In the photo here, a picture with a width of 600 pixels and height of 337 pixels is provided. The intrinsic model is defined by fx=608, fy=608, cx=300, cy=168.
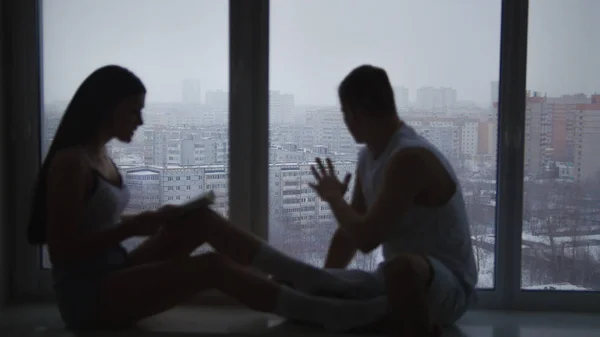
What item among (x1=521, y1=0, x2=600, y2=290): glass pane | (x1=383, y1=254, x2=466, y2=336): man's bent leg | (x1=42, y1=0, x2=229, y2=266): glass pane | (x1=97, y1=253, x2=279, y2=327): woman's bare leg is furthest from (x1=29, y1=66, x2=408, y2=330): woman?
(x1=521, y1=0, x2=600, y2=290): glass pane

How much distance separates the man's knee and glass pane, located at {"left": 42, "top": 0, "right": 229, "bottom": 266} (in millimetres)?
707

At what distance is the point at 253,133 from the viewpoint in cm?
197

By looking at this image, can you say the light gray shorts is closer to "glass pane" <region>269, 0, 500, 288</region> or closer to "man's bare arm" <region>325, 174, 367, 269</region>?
"man's bare arm" <region>325, 174, 367, 269</region>

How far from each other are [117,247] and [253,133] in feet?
1.83

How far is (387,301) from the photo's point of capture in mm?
1579

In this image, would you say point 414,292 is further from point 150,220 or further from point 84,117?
point 84,117

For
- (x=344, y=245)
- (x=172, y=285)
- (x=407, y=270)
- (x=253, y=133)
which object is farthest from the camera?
(x=253, y=133)

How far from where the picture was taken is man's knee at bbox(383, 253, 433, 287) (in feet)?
4.81

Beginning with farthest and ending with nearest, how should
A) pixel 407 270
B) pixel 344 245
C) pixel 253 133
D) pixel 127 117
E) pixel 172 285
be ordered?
pixel 253 133 → pixel 344 245 → pixel 127 117 → pixel 172 285 → pixel 407 270

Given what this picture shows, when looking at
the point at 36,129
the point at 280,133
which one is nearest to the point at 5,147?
the point at 36,129

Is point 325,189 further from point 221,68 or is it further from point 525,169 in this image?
point 525,169

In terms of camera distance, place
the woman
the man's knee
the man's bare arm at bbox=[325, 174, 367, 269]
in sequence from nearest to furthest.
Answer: the man's knee
the woman
the man's bare arm at bbox=[325, 174, 367, 269]

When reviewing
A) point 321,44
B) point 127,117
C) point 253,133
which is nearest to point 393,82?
point 321,44

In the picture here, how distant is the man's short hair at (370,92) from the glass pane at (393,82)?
302 millimetres
